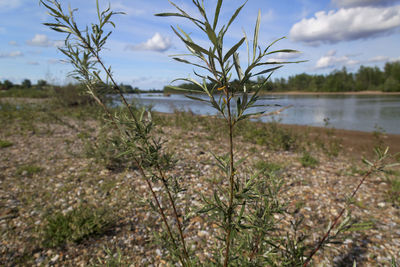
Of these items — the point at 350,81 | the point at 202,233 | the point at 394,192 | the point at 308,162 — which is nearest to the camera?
the point at 202,233

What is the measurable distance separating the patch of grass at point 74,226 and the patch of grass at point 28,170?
2.51 metres

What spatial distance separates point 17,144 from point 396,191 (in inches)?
464

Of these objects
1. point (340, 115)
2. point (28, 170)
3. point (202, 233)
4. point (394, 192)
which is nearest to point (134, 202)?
point (202, 233)

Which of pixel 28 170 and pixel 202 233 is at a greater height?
pixel 28 170

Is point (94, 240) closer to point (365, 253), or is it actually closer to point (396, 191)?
point (365, 253)

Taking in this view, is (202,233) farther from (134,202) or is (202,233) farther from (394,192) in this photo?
(394,192)

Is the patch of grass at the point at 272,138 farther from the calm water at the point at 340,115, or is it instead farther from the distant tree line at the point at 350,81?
the distant tree line at the point at 350,81

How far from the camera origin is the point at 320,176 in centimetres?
598

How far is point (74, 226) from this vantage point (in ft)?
12.1

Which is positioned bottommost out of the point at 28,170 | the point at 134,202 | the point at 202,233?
the point at 202,233

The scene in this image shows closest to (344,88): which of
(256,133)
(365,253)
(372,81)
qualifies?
(372,81)

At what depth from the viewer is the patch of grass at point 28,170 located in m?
5.89

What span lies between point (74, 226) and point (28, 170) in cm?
347

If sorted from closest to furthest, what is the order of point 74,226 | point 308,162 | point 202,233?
1. point 74,226
2. point 202,233
3. point 308,162
